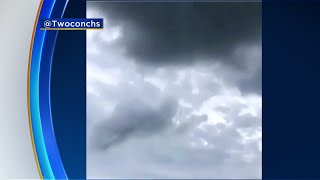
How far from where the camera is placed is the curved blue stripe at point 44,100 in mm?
3754

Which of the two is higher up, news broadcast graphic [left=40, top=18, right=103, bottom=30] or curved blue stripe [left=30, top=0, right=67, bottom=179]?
news broadcast graphic [left=40, top=18, right=103, bottom=30]

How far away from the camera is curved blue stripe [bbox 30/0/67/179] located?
3.75 m

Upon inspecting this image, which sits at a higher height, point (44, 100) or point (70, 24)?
point (70, 24)

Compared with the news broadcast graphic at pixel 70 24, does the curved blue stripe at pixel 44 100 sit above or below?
below

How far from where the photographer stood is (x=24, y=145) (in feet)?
12.4

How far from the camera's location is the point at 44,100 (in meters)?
3.80

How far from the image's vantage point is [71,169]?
381 cm
